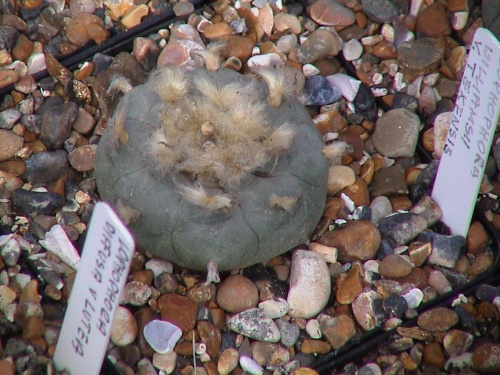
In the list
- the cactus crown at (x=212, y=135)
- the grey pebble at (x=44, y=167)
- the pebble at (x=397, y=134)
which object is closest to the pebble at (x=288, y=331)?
the cactus crown at (x=212, y=135)

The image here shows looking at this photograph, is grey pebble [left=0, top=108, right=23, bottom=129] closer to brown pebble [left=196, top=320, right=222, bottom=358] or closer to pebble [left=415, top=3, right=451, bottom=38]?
brown pebble [left=196, top=320, right=222, bottom=358]

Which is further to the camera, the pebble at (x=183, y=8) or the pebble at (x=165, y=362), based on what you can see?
the pebble at (x=183, y=8)

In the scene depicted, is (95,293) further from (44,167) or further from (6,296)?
(44,167)

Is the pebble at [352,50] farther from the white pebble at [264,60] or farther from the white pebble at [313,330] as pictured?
the white pebble at [313,330]

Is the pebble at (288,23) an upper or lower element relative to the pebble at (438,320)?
upper

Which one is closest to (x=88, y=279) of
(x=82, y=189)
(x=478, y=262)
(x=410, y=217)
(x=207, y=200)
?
(x=207, y=200)

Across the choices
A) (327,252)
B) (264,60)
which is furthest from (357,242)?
(264,60)

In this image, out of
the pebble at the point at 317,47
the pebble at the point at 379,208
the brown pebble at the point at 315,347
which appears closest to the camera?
the brown pebble at the point at 315,347

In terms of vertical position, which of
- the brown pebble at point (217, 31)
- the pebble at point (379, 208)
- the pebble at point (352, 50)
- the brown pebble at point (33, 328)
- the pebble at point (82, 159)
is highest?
the brown pebble at point (217, 31)
